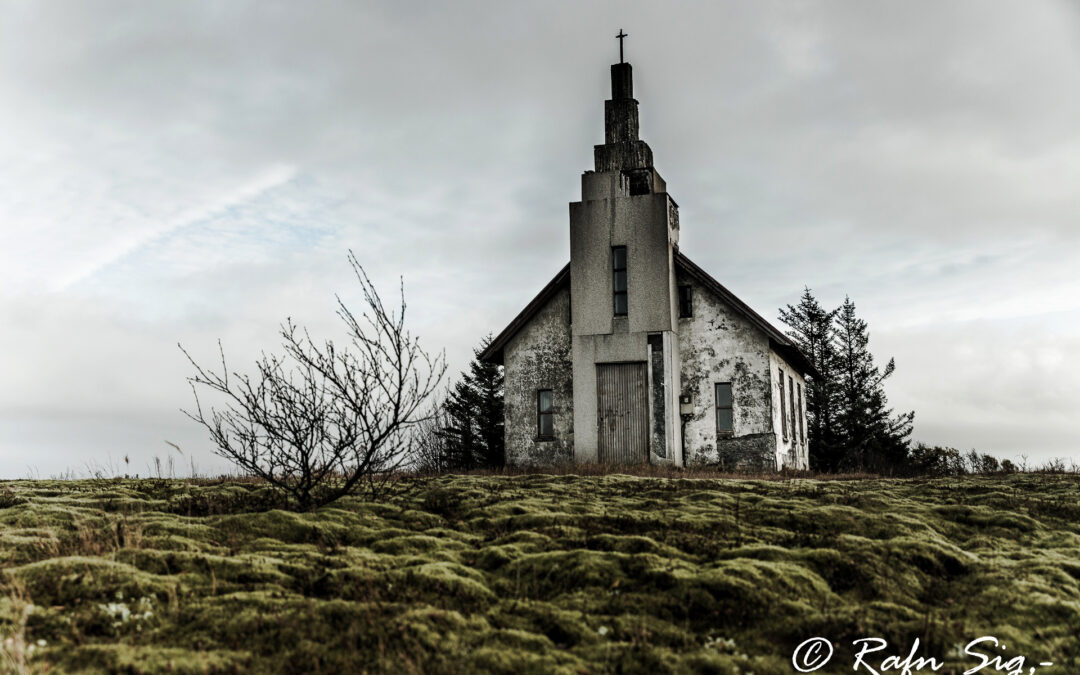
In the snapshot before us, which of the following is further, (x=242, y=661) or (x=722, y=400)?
(x=722, y=400)

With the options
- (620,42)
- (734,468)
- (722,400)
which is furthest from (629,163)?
(734,468)

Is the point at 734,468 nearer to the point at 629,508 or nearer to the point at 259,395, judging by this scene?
the point at 629,508

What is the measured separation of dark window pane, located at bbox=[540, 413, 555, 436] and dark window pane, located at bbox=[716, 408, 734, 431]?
16.4 feet

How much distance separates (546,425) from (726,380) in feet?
18.4

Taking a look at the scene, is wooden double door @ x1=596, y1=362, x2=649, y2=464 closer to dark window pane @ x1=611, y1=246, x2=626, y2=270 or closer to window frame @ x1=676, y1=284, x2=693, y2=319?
window frame @ x1=676, y1=284, x2=693, y2=319

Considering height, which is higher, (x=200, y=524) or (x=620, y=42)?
(x=620, y=42)

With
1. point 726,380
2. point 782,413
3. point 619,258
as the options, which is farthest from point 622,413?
point 782,413

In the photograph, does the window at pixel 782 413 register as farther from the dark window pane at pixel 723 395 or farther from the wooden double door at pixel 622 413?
the wooden double door at pixel 622 413

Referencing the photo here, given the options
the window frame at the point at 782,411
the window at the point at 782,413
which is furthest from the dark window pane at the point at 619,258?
the window at the point at 782,413

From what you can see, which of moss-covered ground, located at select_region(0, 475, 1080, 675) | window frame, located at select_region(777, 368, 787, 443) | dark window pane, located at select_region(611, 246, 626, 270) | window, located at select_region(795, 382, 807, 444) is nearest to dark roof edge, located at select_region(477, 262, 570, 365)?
dark window pane, located at select_region(611, 246, 626, 270)

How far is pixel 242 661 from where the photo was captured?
21.8 ft

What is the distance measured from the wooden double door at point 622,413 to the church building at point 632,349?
0.03 metres

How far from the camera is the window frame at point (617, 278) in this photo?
82.5 feet

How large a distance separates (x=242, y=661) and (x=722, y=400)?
67.3 ft
